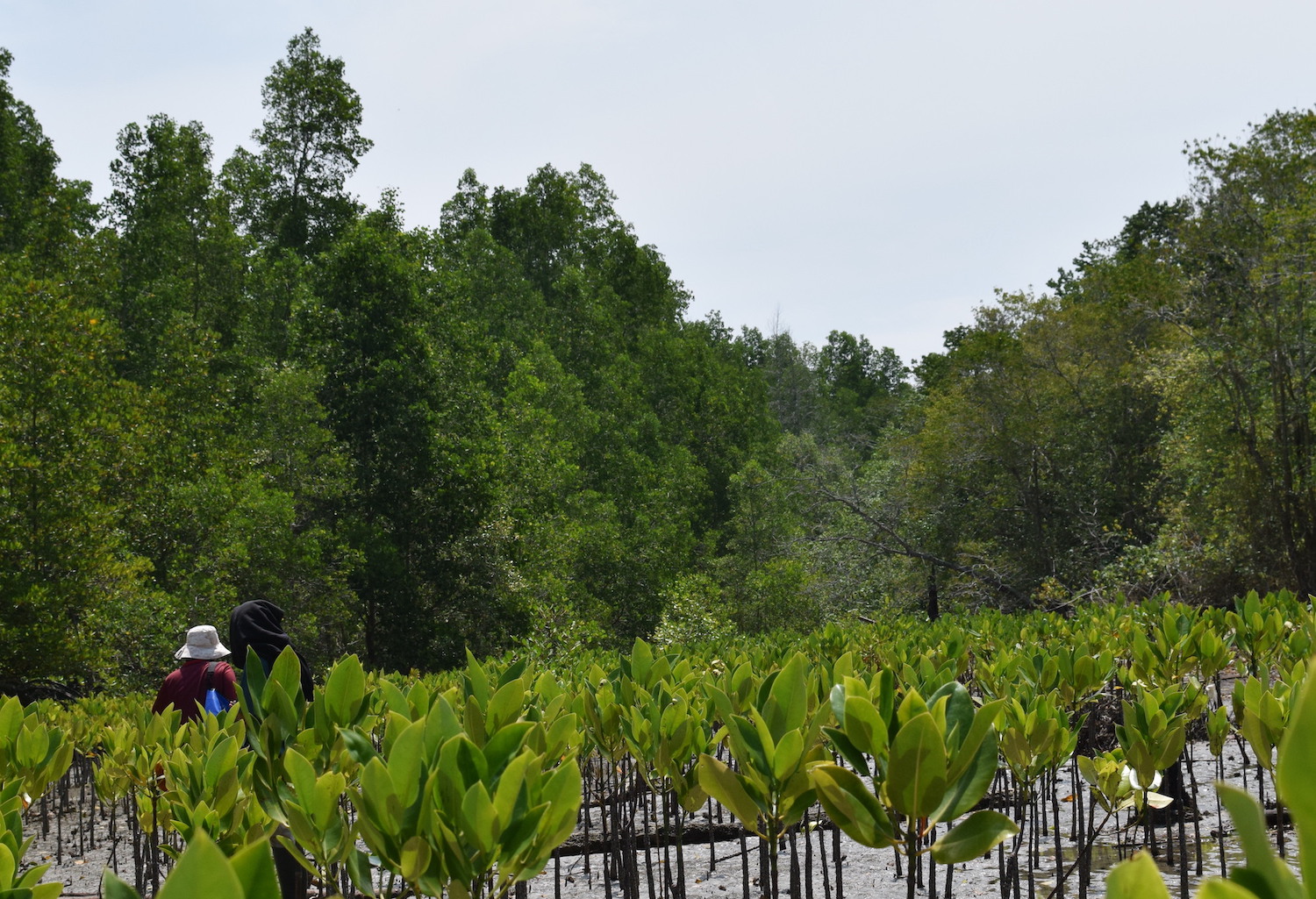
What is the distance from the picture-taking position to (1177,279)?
16.8m

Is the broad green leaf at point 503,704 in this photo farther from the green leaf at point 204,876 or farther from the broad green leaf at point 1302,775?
the broad green leaf at point 1302,775

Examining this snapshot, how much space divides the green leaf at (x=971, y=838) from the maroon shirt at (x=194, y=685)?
12.8ft

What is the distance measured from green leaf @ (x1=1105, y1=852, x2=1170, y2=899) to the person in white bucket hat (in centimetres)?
455

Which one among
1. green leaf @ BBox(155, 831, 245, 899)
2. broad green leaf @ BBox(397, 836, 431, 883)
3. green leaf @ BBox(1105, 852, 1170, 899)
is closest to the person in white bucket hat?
broad green leaf @ BBox(397, 836, 431, 883)

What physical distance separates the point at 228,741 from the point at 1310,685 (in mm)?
1952

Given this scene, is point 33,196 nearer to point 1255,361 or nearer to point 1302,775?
point 1255,361

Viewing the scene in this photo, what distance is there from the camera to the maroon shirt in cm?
445

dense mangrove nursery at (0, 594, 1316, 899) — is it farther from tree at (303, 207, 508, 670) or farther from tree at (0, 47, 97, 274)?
tree at (0, 47, 97, 274)

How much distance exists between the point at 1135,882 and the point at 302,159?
2828 centimetres

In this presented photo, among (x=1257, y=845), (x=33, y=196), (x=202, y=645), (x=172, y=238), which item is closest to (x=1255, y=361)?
(x=202, y=645)

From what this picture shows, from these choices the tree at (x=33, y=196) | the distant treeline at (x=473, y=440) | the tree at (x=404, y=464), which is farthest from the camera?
the tree at (x=33, y=196)

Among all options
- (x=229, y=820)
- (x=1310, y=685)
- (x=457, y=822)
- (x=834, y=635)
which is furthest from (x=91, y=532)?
(x=1310, y=685)

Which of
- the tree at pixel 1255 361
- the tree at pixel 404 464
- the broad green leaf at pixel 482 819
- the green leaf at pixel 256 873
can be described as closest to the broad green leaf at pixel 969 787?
the broad green leaf at pixel 482 819

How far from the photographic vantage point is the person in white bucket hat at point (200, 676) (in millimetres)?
4434
